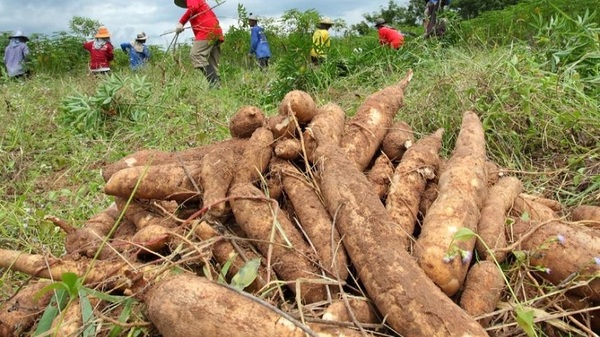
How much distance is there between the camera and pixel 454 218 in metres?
1.98

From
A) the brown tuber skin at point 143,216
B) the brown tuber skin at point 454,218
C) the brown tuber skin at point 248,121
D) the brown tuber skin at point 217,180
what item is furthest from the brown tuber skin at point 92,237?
the brown tuber skin at point 454,218

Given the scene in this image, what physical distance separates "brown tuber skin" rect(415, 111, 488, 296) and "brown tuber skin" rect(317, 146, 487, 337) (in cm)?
10

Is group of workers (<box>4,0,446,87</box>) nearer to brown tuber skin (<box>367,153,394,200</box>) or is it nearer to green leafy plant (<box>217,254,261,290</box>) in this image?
brown tuber skin (<box>367,153,394,200</box>)

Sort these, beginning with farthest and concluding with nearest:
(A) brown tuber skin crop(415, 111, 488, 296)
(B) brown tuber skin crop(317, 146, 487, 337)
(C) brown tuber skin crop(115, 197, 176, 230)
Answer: (C) brown tuber skin crop(115, 197, 176, 230) < (A) brown tuber skin crop(415, 111, 488, 296) < (B) brown tuber skin crop(317, 146, 487, 337)

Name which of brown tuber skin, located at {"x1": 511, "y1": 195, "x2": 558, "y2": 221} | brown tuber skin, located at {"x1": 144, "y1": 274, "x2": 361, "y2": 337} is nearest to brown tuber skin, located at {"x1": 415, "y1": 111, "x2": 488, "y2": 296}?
brown tuber skin, located at {"x1": 511, "y1": 195, "x2": 558, "y2": 221}

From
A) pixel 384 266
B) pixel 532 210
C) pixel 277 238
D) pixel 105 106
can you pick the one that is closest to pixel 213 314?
pixel 277 238

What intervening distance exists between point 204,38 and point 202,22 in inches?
9.8

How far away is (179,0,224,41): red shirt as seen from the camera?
745cm

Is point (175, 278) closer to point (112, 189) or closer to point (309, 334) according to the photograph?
point (309, 334)

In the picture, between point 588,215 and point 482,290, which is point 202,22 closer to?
point 588,215

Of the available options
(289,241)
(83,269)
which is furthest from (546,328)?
(83,269)

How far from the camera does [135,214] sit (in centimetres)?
247

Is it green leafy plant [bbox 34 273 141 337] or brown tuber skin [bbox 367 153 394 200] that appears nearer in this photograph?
green leafy plant [bbox 34 273 141 337]

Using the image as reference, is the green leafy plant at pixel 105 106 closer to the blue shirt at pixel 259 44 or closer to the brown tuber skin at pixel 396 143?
the brown tuber skin at pixel 396 143
